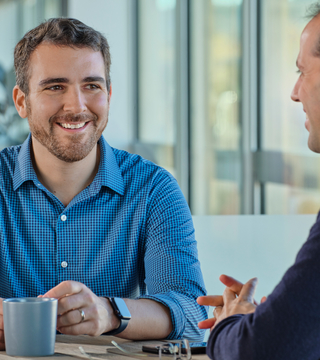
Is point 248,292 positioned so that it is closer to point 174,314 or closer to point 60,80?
point 174,314

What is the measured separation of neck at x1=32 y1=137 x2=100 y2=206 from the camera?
63.9 inches

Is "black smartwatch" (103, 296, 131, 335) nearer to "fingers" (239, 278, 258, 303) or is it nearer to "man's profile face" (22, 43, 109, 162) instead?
"fingers" (239, 278, 258, 303)

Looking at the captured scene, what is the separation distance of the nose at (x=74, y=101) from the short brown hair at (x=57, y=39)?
143 mm

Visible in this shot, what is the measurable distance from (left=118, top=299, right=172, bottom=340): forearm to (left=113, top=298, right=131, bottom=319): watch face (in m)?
0.02

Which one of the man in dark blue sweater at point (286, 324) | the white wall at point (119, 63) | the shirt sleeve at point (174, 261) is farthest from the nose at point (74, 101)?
the white wall at point (119, 63)

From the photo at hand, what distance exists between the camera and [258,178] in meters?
4.14

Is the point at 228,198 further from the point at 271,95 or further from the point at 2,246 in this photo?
the point at 2,246

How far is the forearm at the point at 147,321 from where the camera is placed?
1.17 m

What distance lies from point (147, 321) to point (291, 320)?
0.50m

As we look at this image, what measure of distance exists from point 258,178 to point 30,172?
2803mm

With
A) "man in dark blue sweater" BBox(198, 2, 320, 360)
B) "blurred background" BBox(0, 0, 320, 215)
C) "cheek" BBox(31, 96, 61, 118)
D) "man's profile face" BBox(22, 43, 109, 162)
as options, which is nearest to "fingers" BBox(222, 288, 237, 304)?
"man in dark blue sweater" BBox(198, 2, 320, 360)

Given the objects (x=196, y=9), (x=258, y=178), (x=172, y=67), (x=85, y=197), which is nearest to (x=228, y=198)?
(x=258, y=178)

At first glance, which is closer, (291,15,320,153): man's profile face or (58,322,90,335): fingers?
(291,15,320,153): man's profile face

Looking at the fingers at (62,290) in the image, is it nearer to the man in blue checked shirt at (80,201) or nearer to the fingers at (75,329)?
the fingers at (75,329)
